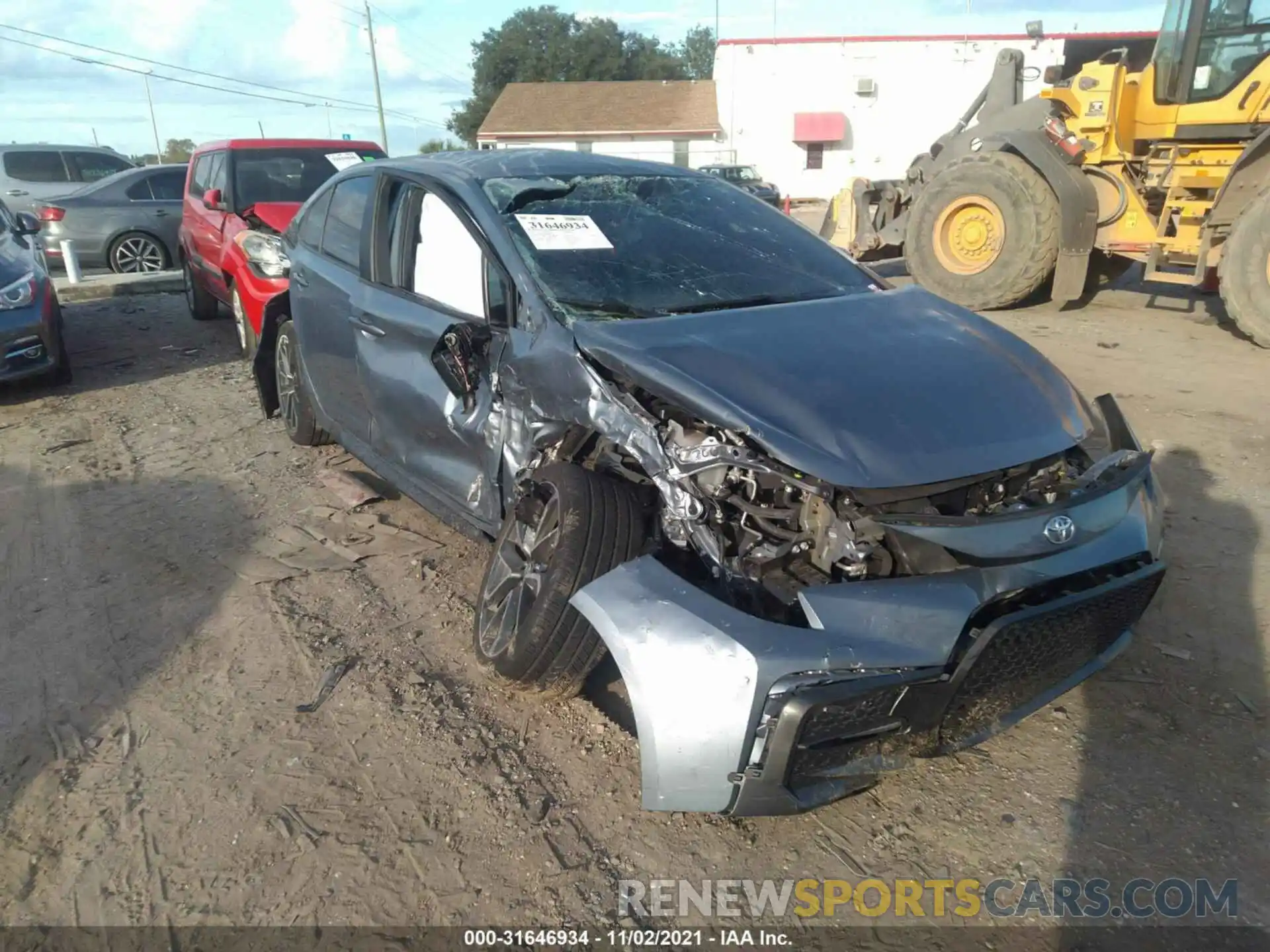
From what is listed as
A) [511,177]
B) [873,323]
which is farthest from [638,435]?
[511,177]

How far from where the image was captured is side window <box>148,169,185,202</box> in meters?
12.0

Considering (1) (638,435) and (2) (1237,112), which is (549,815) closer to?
(1) (638,435)

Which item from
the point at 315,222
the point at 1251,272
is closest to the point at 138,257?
the point at 315,222

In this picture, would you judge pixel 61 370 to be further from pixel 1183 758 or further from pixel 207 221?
pixel 1183 758

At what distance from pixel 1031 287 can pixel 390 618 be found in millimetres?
7530

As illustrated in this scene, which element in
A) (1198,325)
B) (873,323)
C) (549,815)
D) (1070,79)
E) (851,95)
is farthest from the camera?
(851,95)

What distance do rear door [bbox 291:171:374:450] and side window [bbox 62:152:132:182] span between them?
1174 centimetres

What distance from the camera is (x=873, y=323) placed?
10.2ft

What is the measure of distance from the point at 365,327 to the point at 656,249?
136cm

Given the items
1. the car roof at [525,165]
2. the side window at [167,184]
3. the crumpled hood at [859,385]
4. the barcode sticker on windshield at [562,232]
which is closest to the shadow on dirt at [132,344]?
the side window at [167,184]

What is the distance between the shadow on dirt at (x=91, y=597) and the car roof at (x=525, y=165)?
198 centimetres

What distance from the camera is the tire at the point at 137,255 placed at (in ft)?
39.1

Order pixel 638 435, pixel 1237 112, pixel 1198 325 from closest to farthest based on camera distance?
pixel 638 435 → pixel 1237 112 → pixel 1198 325

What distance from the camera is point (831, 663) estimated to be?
211 cm
